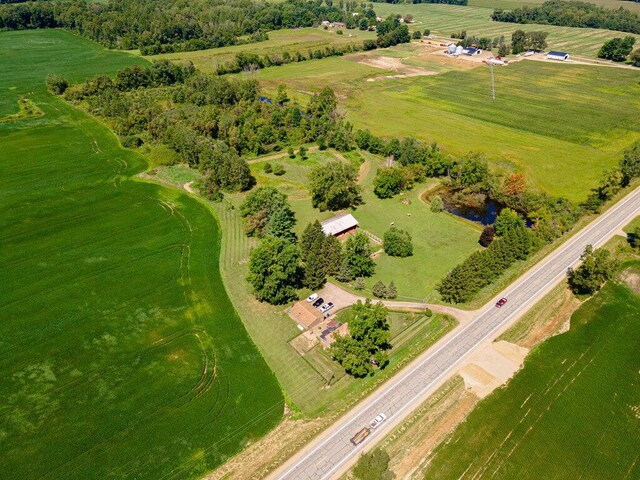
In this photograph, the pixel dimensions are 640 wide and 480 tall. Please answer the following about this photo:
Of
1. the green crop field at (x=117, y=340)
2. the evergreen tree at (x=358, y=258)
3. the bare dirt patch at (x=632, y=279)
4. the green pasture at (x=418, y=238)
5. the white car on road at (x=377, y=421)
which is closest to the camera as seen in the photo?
the green crop field at (x=117, y=340)

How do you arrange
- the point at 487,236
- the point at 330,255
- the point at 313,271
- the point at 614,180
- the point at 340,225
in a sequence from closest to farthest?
the point at 313,271 < the point at 330,255 < the point at 487,236 < the point at 340,225 < the point at 614,180

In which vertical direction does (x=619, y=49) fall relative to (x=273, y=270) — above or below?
above

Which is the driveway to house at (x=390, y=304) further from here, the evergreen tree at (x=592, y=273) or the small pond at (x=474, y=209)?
the small pond at (x=474, y=209)

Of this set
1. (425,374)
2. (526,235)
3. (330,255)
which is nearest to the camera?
(425,374)

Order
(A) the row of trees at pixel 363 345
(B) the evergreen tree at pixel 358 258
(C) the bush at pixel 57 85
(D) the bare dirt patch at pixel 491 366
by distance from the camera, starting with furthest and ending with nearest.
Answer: (C) the bush at pixel 57 85, (B) the evergreen tree at pixel 358 258, (A) the row of trees at pixel 363 345, (D) the bare dirt patch at pixel 491 366

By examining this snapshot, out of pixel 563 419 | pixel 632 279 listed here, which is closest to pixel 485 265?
pixel 563 419

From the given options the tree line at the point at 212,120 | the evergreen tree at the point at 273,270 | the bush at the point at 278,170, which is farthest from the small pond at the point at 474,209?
the evergreen tree at the point at 273,270

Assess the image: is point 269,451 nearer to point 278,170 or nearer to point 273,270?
point 273,270

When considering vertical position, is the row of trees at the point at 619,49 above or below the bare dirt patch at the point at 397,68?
above
